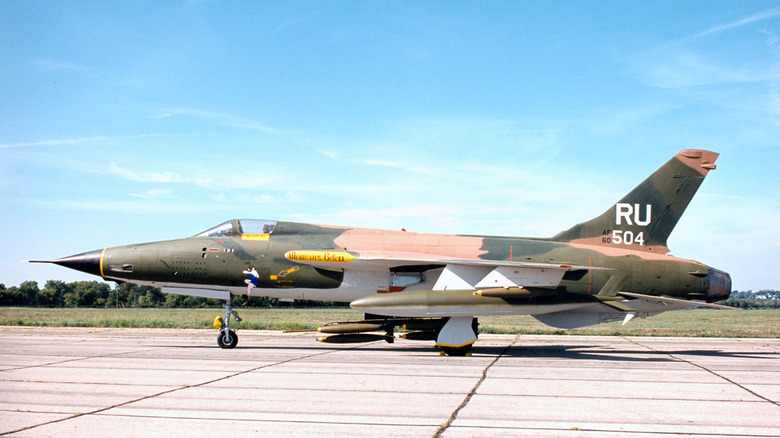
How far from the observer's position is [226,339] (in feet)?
48.0

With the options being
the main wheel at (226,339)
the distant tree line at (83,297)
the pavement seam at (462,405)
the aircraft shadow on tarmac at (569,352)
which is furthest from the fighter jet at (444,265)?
the distant tree line at (83,297)

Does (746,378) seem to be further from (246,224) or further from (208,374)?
(246,224)

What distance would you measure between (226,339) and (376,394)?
303 inches

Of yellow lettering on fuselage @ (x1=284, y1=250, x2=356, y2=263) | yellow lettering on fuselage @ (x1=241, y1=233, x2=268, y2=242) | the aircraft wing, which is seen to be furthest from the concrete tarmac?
yellow lettering on fuselage @ (x1=241, y1=233, x2=268, y2=242)

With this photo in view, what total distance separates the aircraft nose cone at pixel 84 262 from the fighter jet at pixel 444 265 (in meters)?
0.02

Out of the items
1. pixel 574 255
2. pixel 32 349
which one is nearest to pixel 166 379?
pixel 32 349

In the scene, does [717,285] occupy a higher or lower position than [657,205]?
lower

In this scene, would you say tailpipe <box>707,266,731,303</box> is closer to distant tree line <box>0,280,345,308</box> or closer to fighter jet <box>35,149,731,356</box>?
fighter jet <box>35,149,731,356</box>

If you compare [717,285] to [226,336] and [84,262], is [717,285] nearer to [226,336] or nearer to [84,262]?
[226,336]

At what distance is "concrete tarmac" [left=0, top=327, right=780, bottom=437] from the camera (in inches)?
239

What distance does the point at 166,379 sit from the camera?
910 cm

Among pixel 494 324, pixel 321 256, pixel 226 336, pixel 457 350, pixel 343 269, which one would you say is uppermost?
pixel 321 256

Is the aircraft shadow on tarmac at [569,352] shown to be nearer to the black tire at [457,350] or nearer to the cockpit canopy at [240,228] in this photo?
the black tire at [457,350]

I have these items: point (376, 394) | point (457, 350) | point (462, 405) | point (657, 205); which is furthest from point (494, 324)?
point (462, 405)
